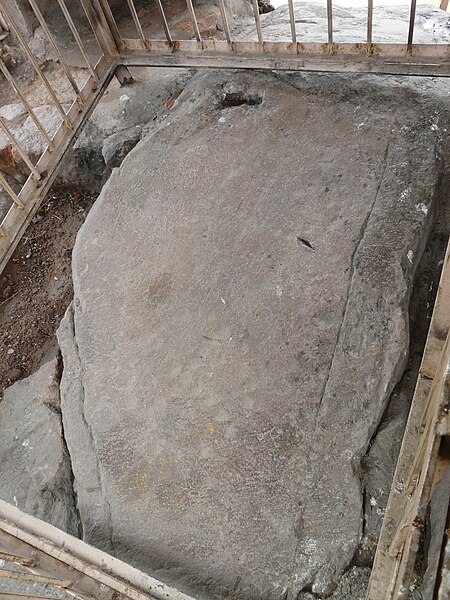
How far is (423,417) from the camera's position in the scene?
1546 mm

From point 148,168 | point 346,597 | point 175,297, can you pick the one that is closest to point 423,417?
point 346,597

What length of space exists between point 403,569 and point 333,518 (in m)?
0.75

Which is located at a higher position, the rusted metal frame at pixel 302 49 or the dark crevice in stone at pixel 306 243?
the rusted metal frame at pixel 302 49

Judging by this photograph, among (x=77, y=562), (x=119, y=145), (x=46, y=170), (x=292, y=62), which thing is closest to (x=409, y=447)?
(x=77, y=562)

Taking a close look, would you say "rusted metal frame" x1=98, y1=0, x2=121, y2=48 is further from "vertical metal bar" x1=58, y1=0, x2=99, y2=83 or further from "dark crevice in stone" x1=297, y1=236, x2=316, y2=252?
"dark crevice in stone" x1=297, y1=236, x2=316, y2=252

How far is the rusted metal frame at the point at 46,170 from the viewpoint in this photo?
2295mm

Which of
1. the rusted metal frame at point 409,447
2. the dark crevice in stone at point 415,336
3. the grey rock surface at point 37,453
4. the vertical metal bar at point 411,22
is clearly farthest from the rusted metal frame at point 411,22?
the grey rock surface at point 37,453

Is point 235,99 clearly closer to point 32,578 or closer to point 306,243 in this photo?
point 306,243

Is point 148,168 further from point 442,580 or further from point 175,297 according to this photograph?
point 442,580

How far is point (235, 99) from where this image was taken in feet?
9.25

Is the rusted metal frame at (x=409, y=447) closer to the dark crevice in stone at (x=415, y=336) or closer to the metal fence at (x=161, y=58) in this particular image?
the dark crevice in stone at (x=415, y=336)

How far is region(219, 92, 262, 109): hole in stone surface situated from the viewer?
2.79 meters

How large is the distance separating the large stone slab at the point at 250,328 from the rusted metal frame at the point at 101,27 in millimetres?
581

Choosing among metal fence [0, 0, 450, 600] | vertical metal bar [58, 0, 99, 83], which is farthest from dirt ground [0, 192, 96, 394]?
vertical metal bar [58, 0, 99, 83]
